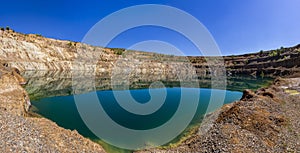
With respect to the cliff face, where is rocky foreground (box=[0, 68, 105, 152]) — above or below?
below

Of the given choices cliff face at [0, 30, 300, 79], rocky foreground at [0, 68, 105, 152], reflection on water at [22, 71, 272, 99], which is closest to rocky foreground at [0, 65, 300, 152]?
rocky foreground at [0, 68, 105, 152]

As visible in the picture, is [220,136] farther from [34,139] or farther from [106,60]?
[106,60]

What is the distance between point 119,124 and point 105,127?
245cm

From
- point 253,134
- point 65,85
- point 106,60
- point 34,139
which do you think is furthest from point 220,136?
point 106,60

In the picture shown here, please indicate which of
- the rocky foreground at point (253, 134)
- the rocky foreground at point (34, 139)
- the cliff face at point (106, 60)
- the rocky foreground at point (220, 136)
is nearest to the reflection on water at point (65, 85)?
the cliff face at point (106, 60)

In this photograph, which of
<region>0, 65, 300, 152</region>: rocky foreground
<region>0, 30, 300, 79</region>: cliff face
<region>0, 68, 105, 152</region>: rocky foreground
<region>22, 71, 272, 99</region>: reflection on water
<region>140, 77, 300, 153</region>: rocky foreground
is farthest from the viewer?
<region>0, 30, 300, 79</region>: cliff face

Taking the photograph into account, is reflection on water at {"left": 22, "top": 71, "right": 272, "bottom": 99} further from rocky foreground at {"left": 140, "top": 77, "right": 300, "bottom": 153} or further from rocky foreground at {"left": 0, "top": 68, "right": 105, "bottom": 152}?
rocky foreground at {"left": 140, "top": 77, "right": 300, "bottom": 153}

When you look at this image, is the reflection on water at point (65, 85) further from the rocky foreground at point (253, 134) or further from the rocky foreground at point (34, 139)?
the rocky foreground at point (253, 134)

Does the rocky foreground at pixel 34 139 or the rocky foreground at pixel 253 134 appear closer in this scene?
the rocky foreground at pixel 34 139

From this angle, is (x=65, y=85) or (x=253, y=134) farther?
(x=65, y=85)

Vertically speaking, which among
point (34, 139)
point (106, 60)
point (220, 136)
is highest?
point (106, 60)

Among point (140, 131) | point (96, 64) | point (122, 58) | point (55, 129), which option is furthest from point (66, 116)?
point (122, 58)

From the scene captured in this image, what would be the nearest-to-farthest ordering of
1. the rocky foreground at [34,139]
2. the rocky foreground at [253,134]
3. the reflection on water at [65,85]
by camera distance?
the rocky foreground at [34,139], the rocky foreground at [253,134], the reflection on water at [65,85]

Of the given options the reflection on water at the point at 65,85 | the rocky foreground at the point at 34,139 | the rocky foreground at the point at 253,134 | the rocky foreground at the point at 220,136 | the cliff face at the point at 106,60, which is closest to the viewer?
the rocky foreground at the point at 34,139
